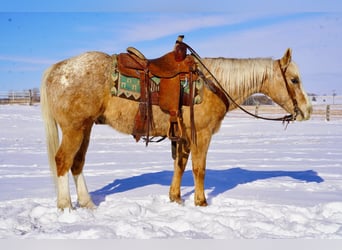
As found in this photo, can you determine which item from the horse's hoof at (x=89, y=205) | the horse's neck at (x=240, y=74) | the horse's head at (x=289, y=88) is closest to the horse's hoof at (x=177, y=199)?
the horse's hoof at (x=89, y=205)

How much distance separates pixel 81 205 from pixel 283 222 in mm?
2355

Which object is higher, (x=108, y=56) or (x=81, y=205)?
(x=108, y=56)

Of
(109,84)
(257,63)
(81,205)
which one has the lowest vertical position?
(81,205)

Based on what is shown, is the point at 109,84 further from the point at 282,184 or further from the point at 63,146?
the point at 282,184

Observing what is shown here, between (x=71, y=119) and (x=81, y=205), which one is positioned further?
(x=81, y=205)

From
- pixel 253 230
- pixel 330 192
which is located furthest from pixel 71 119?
pixel 330 192

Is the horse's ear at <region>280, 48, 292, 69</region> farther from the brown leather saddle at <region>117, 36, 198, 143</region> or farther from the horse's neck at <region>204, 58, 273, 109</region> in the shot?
the brown leather saddle at <region>117, 36, 198, 143</region>

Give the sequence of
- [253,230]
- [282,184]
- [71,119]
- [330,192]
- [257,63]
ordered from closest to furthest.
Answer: [253,230]
[71,119]
[257,63]
[330,192]
[282,184]

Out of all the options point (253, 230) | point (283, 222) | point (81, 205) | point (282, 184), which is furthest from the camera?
point (282, 184)

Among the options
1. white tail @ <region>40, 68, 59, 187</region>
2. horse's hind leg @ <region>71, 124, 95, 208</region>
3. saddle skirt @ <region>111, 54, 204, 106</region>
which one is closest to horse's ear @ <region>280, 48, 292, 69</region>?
saddle skirt @ <region>111, 54, 204, 106</region>

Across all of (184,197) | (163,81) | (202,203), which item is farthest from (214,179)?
(163,81)

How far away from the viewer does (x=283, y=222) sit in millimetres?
3549

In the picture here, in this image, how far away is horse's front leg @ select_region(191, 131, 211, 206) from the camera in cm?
417

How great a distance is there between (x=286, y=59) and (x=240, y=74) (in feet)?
1.96
